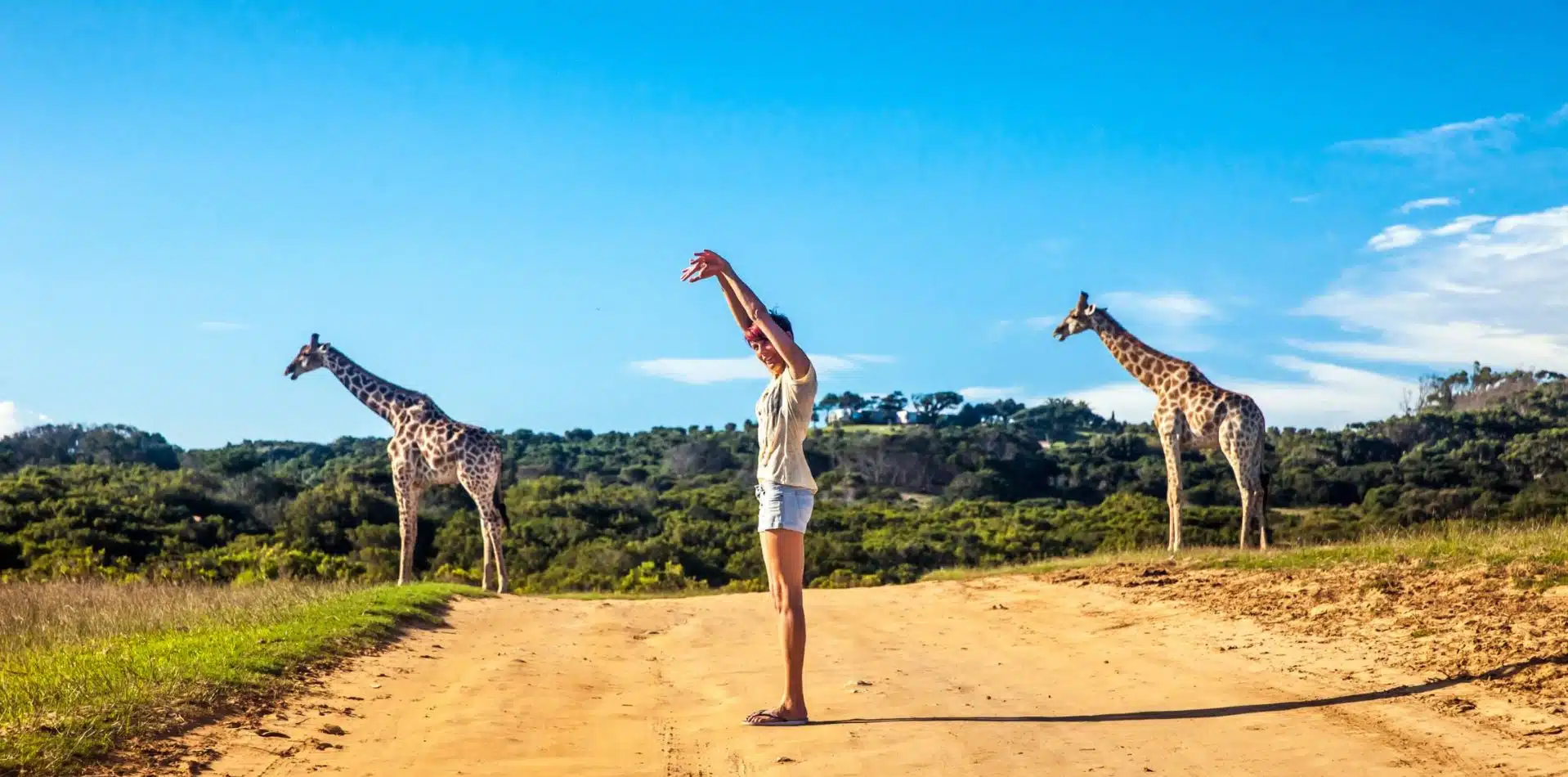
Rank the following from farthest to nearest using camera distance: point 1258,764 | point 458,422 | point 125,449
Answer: point 125,449
point 458,422
point 1258,764

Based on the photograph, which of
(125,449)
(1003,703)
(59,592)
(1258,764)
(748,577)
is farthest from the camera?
(125,449)

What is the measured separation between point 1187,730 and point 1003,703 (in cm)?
136

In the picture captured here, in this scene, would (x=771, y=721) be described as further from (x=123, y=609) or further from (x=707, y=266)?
(x=123, y=609)

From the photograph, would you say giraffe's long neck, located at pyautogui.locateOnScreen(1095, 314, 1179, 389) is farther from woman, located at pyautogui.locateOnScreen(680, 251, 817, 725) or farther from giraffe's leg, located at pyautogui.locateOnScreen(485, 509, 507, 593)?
woman, located at pyautogui.locateOnScreen(680, 251, 817, 725)

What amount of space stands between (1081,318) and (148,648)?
47.0 ft

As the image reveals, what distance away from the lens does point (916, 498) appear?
164ft

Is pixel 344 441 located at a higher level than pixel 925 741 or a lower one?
higher

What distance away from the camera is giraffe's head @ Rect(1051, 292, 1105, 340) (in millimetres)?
20859

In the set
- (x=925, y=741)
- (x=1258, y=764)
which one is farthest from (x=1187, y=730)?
(x=925, y=741)

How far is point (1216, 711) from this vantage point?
8383 millimetres

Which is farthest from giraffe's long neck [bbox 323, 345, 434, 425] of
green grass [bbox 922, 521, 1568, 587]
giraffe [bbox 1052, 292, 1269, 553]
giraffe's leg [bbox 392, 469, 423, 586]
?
giraffe [bbox 1052, 292, 1269, 553]

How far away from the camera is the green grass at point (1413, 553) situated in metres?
12.4

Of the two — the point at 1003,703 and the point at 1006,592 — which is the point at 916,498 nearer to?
the point at 1006,592

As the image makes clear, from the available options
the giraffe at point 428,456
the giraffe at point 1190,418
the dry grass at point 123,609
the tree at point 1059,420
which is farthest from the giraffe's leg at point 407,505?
the tree at point 1059,420
